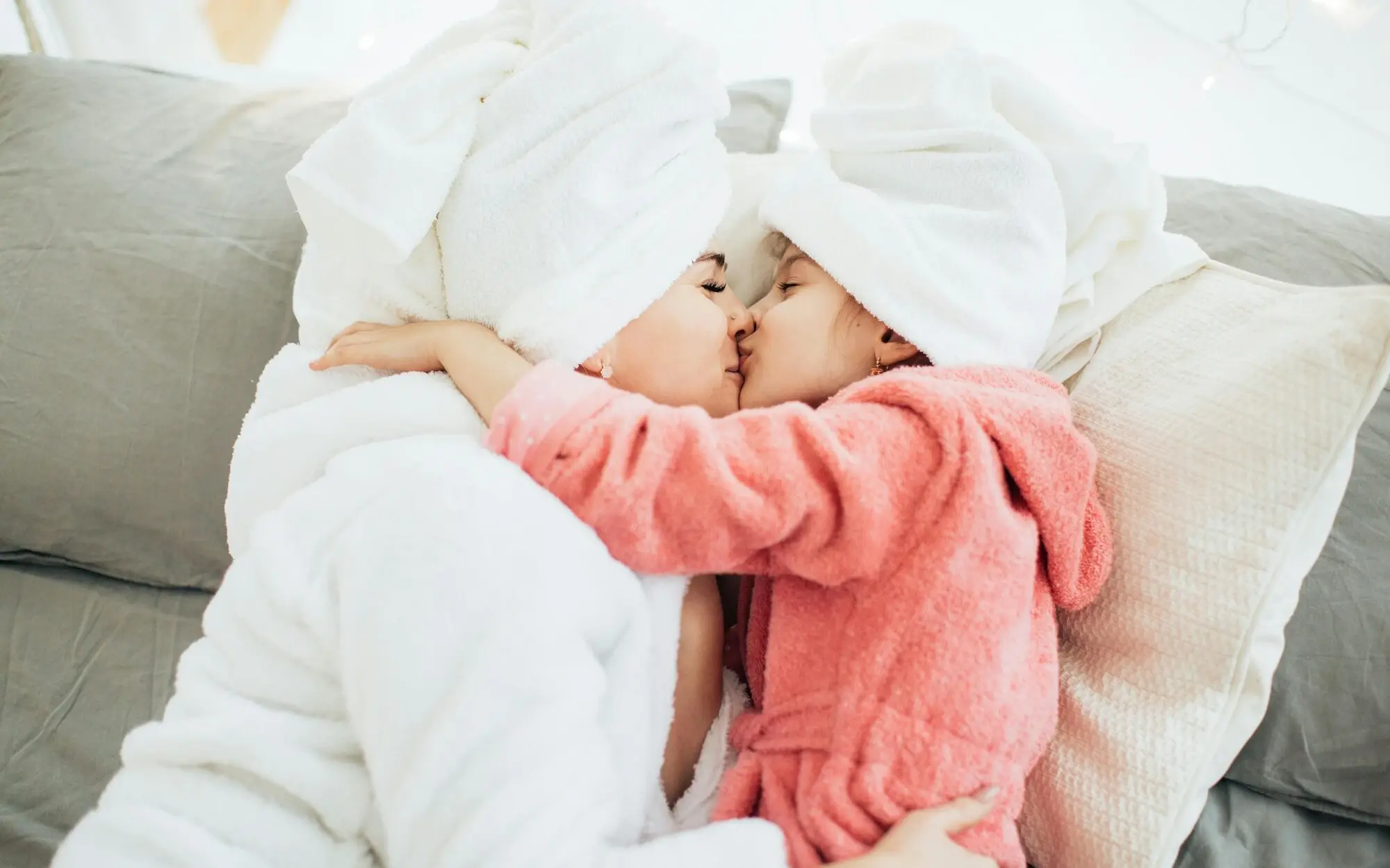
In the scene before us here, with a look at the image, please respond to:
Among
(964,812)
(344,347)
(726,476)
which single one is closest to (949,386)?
(726,476)

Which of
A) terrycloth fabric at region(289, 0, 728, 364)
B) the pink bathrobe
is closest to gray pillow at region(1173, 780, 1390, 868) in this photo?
the pink bathrobe

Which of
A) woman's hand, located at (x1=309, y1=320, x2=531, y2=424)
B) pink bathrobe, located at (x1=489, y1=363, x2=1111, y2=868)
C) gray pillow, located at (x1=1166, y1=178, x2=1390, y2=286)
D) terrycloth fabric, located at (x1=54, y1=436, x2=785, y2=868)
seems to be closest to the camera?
terrycloth fabric, located at (x1=54, y1=436, x2=785, y2=868)

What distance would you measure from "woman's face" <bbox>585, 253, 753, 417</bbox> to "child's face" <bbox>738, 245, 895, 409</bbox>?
41 millimetres

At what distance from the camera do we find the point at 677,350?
0.88 metres

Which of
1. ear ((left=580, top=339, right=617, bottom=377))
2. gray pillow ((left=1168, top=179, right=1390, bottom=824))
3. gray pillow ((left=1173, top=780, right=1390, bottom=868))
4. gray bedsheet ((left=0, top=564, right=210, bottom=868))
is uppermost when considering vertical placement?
ear ((left=580, top=339, right=617, bottom=377))

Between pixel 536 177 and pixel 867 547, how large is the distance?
1.53 ft

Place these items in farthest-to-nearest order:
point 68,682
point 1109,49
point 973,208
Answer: point 1109,49 < point 68,682 < point 973,208

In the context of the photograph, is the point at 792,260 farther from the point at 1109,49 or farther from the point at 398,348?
the point at 1109,49

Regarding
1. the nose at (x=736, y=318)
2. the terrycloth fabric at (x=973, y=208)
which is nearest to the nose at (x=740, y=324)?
the nose at (x=736, y=318)

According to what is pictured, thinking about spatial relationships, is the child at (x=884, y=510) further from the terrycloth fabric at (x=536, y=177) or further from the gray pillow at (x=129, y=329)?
the gray pillow at (x=129, y=329)

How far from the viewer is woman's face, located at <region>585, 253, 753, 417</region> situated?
34.4 inches

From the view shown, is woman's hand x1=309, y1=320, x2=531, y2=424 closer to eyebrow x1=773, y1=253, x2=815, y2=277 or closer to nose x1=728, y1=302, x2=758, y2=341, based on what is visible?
nose x1=728, y1=302, x2=758, y2=341

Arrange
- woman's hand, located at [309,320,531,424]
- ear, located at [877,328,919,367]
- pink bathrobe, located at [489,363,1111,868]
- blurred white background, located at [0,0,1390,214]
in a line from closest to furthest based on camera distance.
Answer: pink bathrobe, located at [489,363,1111,868]
woman's hand, located at [309,320,531,424]
ear, located at [877,328,919,367]
blurred white background, located at [0,0,1390,214]

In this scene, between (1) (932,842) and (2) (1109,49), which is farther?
(2) (1109,49)
